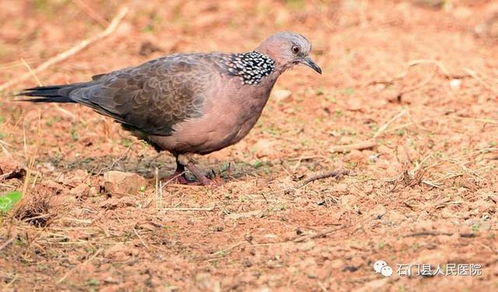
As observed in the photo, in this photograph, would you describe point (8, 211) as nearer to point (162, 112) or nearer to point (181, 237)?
point (181, 237)

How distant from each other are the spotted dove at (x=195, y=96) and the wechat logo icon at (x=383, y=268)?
6.77 ft

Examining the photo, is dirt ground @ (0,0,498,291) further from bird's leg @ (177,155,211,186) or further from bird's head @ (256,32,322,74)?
bird's head @ (256,32,322,74)

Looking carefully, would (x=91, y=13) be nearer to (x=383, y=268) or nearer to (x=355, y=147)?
(x=355, y=147)

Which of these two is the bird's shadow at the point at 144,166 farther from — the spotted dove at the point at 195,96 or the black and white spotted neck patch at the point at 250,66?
the black and white spotted neck patch at the point at 250,66

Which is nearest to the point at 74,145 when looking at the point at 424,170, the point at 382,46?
the point at 424,170

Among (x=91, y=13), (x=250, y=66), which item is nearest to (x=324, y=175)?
(x=250, y=66)

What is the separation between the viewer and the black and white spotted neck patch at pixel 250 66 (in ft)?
21.7

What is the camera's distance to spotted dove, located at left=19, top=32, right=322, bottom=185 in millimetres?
6562

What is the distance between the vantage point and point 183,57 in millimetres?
6887

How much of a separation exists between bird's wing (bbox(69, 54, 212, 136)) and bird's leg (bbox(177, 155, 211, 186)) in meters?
0.26

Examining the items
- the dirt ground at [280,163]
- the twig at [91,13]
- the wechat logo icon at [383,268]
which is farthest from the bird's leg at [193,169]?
the twig at [91,13]

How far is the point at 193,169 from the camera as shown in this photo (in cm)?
684

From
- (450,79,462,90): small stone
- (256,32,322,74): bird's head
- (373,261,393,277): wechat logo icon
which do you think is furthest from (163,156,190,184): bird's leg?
(450,79,462,90): small stone

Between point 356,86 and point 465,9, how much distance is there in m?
2.77
